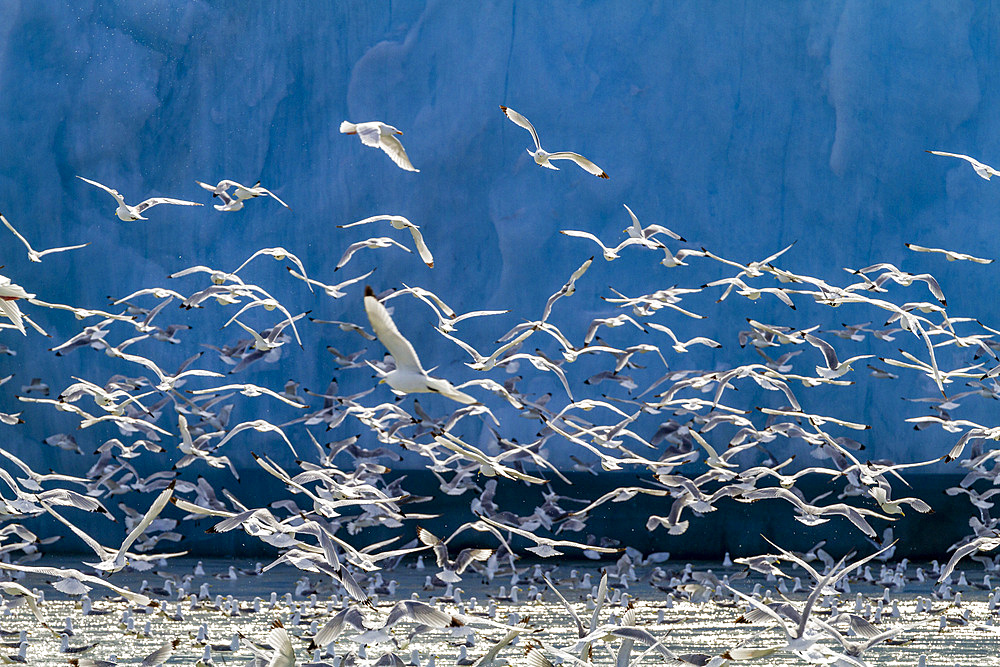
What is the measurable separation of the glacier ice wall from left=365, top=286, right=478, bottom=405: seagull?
32.6ft

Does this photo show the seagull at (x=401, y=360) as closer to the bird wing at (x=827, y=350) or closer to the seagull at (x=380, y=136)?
the seagull at (x=380, y=136)

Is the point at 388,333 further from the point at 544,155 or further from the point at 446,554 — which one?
the point at 544,155

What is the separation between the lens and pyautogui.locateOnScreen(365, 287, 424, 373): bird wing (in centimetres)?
354

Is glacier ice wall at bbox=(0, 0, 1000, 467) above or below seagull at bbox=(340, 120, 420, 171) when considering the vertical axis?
above

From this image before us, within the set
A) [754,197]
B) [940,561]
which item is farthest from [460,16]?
[940,561]

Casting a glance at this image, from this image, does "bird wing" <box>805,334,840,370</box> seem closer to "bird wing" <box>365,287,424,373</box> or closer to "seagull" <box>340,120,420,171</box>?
"seagull" <box>340,120,420,171</box>

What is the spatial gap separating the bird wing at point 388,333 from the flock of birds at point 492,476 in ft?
0.03

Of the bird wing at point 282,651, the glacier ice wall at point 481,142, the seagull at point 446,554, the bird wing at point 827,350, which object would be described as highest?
the glacier ice wall at point 481,142

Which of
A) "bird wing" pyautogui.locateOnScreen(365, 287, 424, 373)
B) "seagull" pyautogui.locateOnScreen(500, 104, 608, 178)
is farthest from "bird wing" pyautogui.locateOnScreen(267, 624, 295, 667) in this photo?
"seagull" pyautogui.locateOnScreen(500, 104, 608, 178)

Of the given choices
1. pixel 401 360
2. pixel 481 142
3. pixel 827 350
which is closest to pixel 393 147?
pixel 401 360

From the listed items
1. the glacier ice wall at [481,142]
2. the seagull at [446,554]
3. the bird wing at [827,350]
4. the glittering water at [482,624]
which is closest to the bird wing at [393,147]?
the seagull at [446,554]

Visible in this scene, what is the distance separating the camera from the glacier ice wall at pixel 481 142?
1384 cm

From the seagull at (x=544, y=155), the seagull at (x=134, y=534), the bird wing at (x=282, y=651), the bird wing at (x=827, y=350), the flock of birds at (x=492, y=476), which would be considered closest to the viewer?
the bird wing at (x=282, y=651)

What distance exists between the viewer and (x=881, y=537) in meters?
12.7
